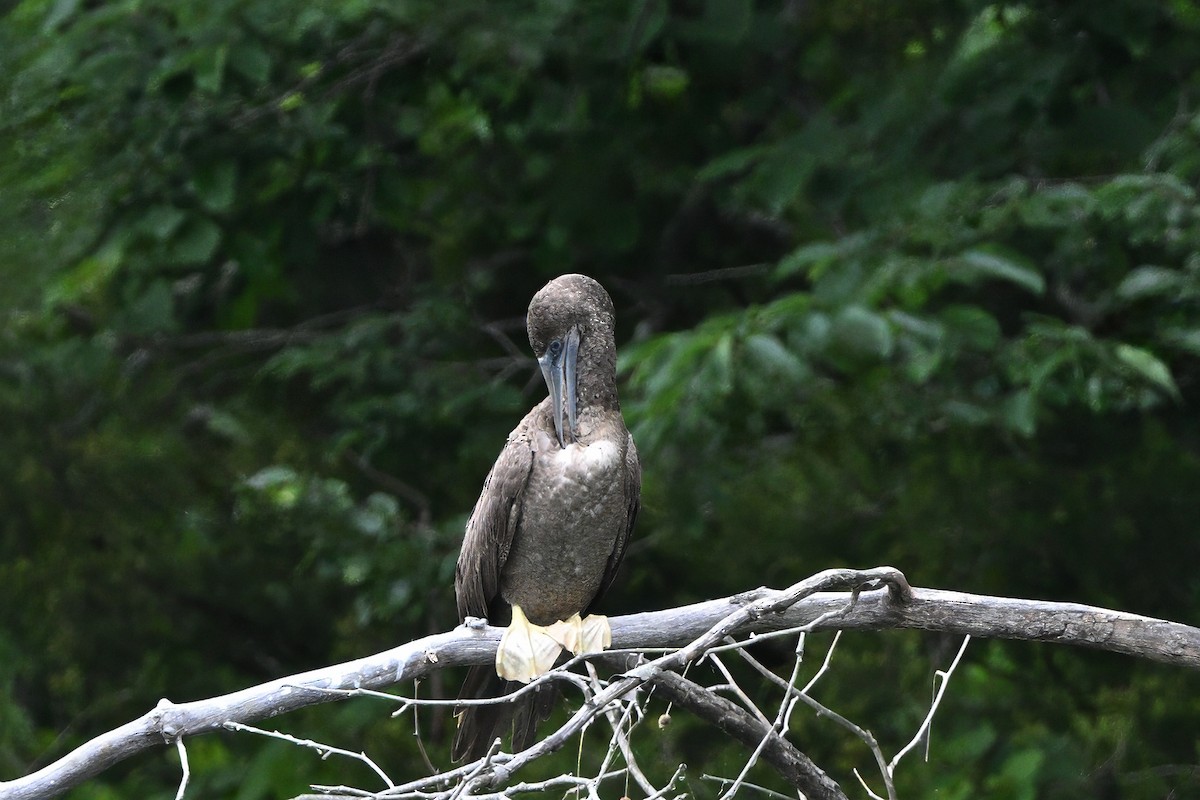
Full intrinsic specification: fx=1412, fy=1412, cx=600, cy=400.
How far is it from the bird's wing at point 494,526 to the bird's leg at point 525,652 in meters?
0.14

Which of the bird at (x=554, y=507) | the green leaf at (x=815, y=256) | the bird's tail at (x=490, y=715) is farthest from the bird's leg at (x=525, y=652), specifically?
the green leaf at (x=815, y=256)

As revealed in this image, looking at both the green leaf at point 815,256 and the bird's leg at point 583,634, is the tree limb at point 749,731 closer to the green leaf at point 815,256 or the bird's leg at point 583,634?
the bird's leg at point 583,634

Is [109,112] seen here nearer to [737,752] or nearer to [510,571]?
[510,571]

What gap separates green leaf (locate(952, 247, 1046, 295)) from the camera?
3939 millimetres

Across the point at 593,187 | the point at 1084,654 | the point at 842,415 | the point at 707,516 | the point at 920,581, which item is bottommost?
the point at 1084,654

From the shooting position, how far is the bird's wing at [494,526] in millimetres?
3174

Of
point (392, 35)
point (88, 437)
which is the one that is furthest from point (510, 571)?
point (88, 437)

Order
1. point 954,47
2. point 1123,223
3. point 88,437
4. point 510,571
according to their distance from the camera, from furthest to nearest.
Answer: point 88,437 < point 954,47 < point 1123,223 < point 510,571

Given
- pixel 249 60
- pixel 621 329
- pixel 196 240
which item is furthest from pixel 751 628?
pixel 621 329

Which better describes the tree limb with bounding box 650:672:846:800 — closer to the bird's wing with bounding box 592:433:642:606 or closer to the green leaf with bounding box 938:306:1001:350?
the bird's wing with bounding box 592:433:642:606

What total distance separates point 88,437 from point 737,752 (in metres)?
3.24

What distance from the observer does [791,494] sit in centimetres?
561

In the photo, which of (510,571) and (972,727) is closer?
(510,571)

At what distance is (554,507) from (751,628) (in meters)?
0.67
